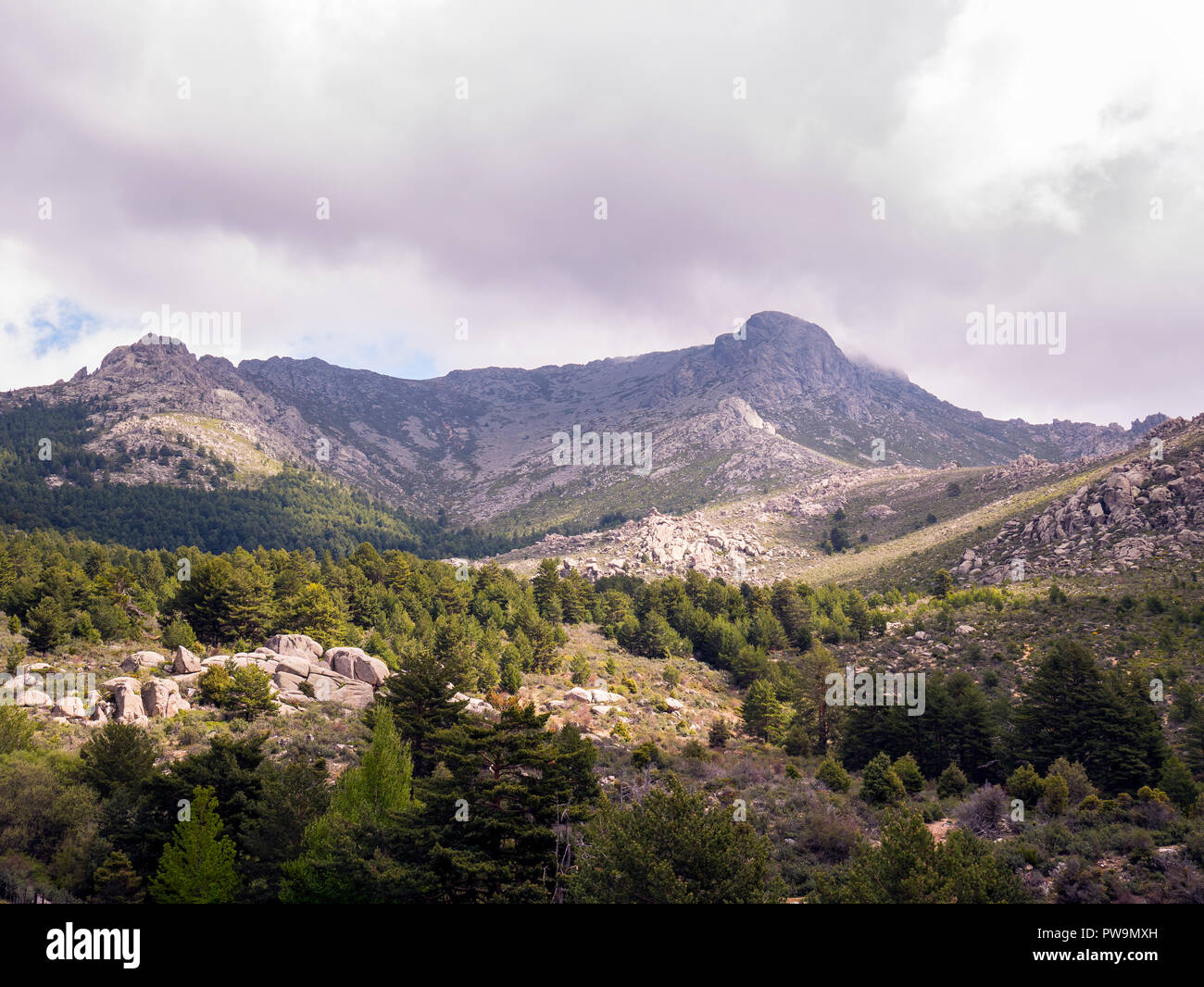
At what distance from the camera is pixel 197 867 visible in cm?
2642

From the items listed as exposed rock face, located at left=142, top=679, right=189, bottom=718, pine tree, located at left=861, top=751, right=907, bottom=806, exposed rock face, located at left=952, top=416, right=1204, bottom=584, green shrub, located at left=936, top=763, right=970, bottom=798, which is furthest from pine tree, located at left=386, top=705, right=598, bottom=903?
exposed rock face, located at left=952, top=416, right=1204, bottom=584

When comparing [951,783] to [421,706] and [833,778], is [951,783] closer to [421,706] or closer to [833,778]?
[833,778]

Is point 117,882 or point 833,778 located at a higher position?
point 117,882

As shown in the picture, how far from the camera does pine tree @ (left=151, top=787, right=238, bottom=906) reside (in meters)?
25.7

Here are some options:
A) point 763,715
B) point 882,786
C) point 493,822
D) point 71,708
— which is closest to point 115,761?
point 71,708

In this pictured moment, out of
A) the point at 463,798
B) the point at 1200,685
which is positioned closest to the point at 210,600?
the point at 463,798

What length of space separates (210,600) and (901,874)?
61.1 metres

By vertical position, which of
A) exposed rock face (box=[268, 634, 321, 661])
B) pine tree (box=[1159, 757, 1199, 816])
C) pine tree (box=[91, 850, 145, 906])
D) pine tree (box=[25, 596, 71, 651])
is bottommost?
pine tree (box=[91, 850, 145, 906])

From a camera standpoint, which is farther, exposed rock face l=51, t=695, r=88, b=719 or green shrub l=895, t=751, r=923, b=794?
green shrub l=895, t=751, r=923, b=794

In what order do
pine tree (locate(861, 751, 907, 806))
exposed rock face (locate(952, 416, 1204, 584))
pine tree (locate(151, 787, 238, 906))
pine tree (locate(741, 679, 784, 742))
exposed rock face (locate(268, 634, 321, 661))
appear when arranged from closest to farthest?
pine tree (locate(151, 787, 238, 906)) < pine tree (locate(861, 751, 907, 806)) < exposed rock face (locate(268, 634, 321, 661)) < pine tree (locate(741, 679, 784, 742)) < exposed rock face (locate(952, 416, 1204, 584))

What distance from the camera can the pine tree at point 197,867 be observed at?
25703mm

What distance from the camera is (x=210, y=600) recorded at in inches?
2325

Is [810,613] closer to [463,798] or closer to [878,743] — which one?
[878,743]

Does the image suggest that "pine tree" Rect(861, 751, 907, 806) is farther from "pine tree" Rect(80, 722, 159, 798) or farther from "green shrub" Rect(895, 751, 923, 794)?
"pine tree" Rect(80, 722, 159, 798)
